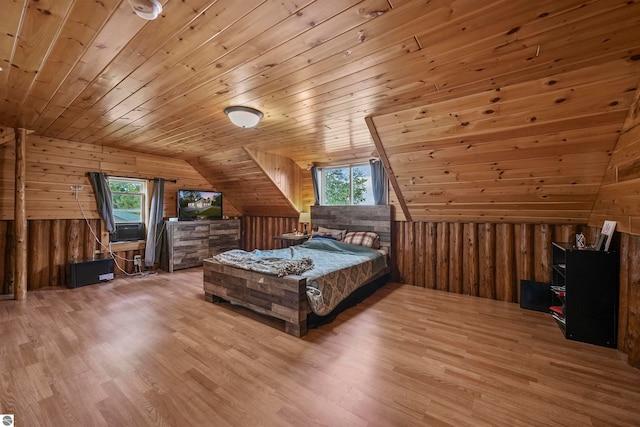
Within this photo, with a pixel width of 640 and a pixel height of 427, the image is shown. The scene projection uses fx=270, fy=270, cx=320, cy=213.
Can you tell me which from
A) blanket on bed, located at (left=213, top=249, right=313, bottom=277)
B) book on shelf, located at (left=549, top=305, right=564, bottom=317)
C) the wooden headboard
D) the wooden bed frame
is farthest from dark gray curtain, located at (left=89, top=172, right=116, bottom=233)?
book on shelf, located at (left=549, top=305, right=564, bottom=317)

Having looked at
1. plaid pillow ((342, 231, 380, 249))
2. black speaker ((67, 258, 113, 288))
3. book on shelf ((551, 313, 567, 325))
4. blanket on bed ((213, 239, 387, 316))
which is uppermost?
plaid pillow ((342, 231, 380, 249))

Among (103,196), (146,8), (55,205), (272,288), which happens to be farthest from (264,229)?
(146,8)

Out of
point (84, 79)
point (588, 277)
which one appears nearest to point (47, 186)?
point (84, 79)

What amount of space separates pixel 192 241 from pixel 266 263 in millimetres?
3102

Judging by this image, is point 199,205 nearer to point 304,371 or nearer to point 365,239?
point 365,239

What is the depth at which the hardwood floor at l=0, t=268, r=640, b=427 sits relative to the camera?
165 cm

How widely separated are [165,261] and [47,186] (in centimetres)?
219

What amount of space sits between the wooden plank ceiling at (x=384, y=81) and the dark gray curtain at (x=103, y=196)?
2.68ft

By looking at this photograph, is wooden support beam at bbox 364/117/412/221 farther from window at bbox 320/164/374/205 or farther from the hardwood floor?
the hardwood floor

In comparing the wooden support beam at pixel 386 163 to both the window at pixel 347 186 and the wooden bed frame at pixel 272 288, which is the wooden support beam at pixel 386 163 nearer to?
the wooden bed frame at pixel 272 288

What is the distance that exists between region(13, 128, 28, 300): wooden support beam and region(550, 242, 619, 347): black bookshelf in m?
6.59

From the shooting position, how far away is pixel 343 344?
8.22 feet

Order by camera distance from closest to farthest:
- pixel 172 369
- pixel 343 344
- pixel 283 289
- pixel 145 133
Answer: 1. pixel 172 369
2. pixel 343 344
3. pixel 283 289
4. pixel 145 133

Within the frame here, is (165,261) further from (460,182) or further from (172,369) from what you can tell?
(460,182)
